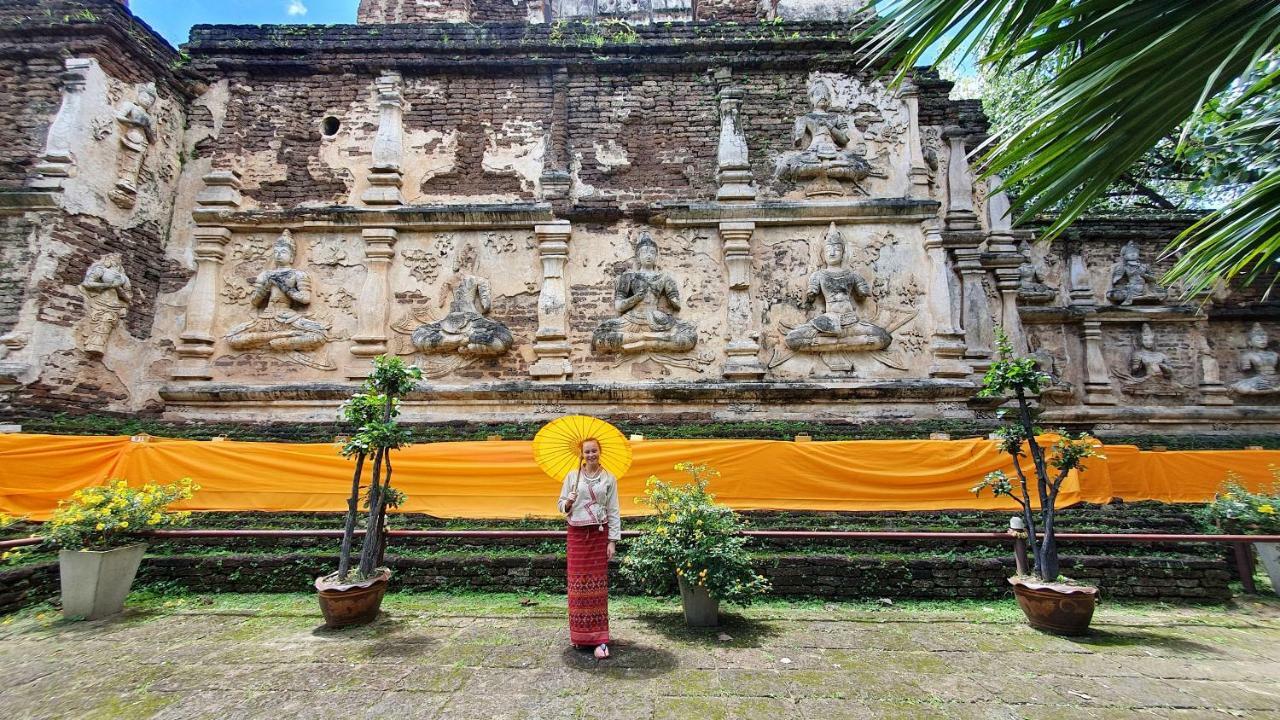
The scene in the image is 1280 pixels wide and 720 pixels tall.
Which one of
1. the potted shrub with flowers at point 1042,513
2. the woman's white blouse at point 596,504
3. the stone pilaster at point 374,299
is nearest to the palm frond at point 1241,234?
the potted shrub with flowers at point 1042,513

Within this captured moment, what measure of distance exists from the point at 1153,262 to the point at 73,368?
20.7 metres

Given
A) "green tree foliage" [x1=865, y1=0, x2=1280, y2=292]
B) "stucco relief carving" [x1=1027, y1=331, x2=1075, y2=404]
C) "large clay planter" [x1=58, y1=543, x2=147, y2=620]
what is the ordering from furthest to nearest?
"stucco relief carving" [x1=1027, y1=331, x2=1075, y2=404] → "large clay planter" [x1=58, y1=543, x2=147, y2=620] → "green tree foliage" [x1=865, y1=0, x2=1280, y2=292]

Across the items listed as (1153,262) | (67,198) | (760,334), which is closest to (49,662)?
(67,198)

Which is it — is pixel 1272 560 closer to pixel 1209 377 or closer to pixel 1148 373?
pixel 1148 373

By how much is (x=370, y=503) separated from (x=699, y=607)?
9.07 feet

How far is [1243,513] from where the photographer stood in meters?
5.45

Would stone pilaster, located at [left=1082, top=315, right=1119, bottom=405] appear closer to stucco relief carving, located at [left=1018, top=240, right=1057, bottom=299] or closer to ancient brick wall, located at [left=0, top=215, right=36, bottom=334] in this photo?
stucco relief carving, located at [left=1018, top=240, right=1057, bottom=299]

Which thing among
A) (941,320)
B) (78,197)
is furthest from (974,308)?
(78,197)

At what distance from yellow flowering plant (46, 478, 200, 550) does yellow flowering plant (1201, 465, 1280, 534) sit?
9.88 meters

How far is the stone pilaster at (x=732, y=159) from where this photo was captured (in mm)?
9812

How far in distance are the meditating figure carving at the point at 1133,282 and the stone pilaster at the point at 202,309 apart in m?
18.2

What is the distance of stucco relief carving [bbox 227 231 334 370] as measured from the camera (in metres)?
9.22

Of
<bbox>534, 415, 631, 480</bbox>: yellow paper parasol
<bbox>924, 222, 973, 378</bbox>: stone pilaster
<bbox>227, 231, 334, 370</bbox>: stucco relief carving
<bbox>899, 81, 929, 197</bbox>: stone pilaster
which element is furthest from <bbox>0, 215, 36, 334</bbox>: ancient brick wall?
<bbox>899, 81, 929, 197</bbox>: stone pilaster

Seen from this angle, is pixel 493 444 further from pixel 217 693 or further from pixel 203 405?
pixel 203 405
